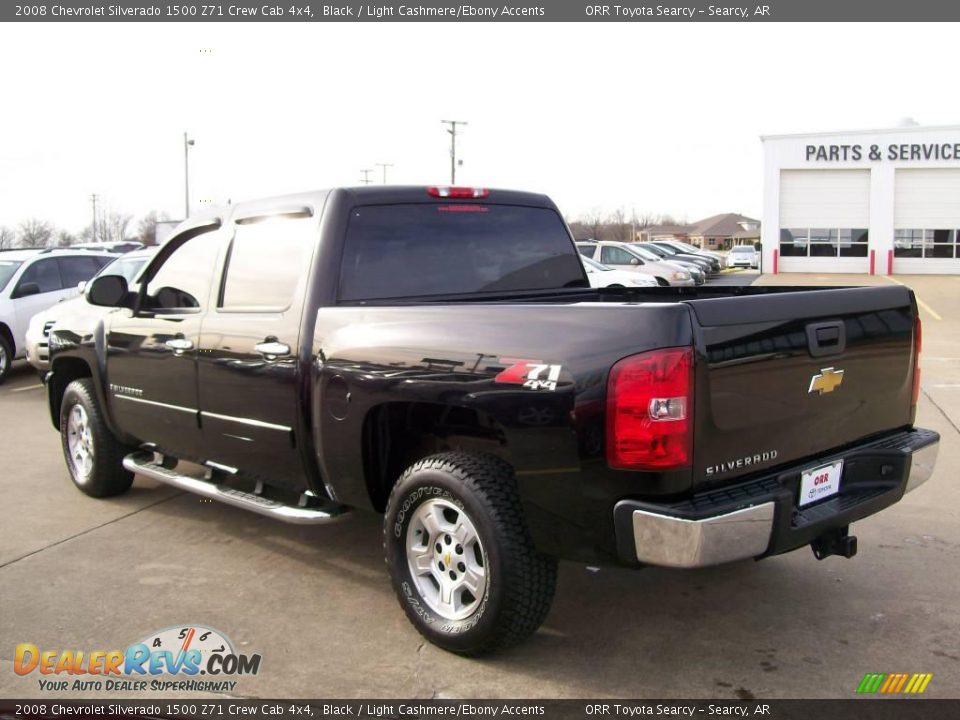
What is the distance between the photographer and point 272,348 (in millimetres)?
4328

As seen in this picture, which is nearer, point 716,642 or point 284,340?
point 716,642

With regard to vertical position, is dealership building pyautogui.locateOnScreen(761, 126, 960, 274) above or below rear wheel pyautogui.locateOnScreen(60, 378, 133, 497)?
above

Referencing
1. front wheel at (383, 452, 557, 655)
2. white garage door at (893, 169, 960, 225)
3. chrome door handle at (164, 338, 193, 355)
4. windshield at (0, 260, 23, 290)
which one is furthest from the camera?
white garage door at (893, 169, 960, 225)

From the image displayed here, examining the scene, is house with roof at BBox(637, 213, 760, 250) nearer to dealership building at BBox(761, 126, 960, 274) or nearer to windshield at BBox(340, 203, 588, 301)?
dealership building at BBox(761, 126, 960, 274)

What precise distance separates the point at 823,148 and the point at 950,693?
3865cm

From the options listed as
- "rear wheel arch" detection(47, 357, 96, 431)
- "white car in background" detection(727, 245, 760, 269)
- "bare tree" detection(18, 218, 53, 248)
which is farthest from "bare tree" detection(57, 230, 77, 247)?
"rear wheel arch" detection(47, 357, 96, 431)

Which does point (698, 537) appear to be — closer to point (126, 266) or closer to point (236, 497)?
point (236, 497)

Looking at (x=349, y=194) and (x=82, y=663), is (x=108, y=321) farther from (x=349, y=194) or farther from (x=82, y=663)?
(x=82, y=663)

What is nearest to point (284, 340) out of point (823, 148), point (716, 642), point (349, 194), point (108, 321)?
point (349, 194)

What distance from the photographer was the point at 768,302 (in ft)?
10.9

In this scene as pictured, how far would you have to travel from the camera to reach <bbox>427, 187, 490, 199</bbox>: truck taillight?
4.71 meters

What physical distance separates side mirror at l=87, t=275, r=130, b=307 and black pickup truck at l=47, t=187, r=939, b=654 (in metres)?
0.01

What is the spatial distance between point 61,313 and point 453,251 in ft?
12.8

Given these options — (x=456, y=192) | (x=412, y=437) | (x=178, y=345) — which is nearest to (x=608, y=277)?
(x=456, y=192)
